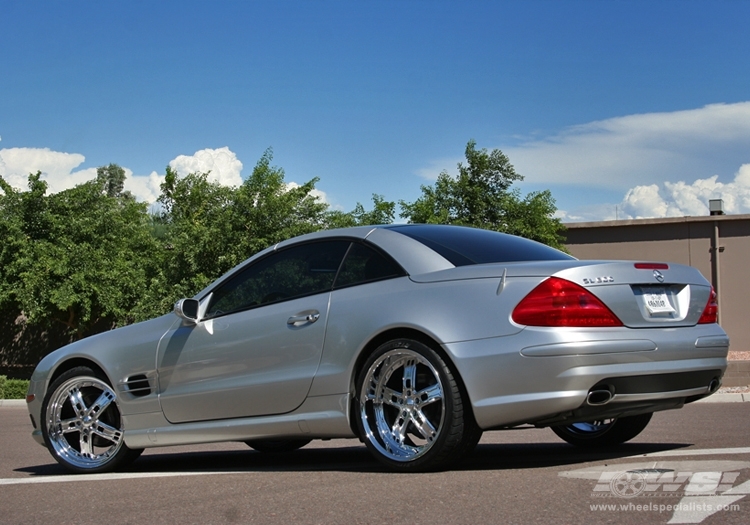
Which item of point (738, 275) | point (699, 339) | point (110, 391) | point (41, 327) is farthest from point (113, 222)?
point (699, 339)

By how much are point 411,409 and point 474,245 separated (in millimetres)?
1177

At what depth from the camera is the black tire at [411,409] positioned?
502cm

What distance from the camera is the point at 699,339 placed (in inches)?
209

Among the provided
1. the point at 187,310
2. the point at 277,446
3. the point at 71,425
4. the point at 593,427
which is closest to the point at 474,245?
the point at 593,427

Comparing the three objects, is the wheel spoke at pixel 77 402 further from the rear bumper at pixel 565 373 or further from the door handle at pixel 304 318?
the rear bumper at pixel 565 373

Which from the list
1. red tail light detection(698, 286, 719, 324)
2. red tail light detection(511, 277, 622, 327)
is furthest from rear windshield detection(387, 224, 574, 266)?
red tail light detection(698, 286, 719, 324)

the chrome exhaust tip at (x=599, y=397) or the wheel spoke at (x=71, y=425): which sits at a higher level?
the chrome exhaust tip at (x=599, y=397)

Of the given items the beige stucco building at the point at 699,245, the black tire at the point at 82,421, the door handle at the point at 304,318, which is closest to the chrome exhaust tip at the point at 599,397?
the door handle at the point at 304,318

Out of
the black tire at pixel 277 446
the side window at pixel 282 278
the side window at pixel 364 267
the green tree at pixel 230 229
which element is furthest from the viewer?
the green tree at pixel 230 229

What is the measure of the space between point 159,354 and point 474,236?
2.36 meters

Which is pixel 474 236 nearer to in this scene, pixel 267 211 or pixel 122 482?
pixel 122 482

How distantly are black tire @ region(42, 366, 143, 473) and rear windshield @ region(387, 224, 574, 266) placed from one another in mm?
2538

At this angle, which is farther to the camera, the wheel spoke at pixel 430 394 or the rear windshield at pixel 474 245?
the rear windshield at pixel 474 245

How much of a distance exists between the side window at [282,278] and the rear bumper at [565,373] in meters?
1.27
